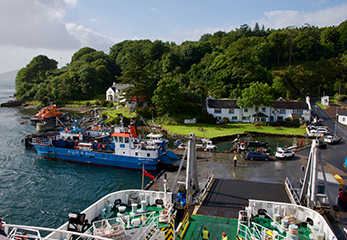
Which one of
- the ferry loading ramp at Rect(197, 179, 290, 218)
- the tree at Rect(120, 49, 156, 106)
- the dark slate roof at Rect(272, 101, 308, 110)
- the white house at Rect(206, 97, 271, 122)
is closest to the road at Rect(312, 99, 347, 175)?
the dark slate roof at Rect(272, 101, 308, 110)

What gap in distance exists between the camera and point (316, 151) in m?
17.6

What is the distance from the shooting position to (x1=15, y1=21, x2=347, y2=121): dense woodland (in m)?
66.5

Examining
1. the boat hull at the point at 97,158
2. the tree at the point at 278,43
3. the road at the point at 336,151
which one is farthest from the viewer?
the tree at the point at 278,43

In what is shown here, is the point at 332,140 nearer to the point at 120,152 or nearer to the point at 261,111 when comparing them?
the point at 261,111

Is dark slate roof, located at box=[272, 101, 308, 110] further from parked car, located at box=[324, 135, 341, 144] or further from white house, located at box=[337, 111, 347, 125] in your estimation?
parked car, located at box=[324, 135, 341, 144]

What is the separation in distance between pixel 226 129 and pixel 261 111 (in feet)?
43.6

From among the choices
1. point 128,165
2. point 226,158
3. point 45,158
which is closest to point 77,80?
point 45,158

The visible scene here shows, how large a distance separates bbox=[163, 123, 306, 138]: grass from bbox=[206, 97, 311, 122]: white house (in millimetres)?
3223

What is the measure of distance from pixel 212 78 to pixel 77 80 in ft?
212

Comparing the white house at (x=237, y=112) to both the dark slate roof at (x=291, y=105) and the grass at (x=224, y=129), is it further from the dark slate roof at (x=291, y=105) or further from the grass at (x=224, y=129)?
the dark slate roof at (x=291, y=105)

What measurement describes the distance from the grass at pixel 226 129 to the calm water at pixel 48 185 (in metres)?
20.9

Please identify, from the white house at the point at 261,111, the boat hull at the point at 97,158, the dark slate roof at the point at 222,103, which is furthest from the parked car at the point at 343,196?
the dark slate roof at the point at 222,103

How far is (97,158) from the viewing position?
36.4 m

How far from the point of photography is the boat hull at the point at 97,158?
33.9 meters
